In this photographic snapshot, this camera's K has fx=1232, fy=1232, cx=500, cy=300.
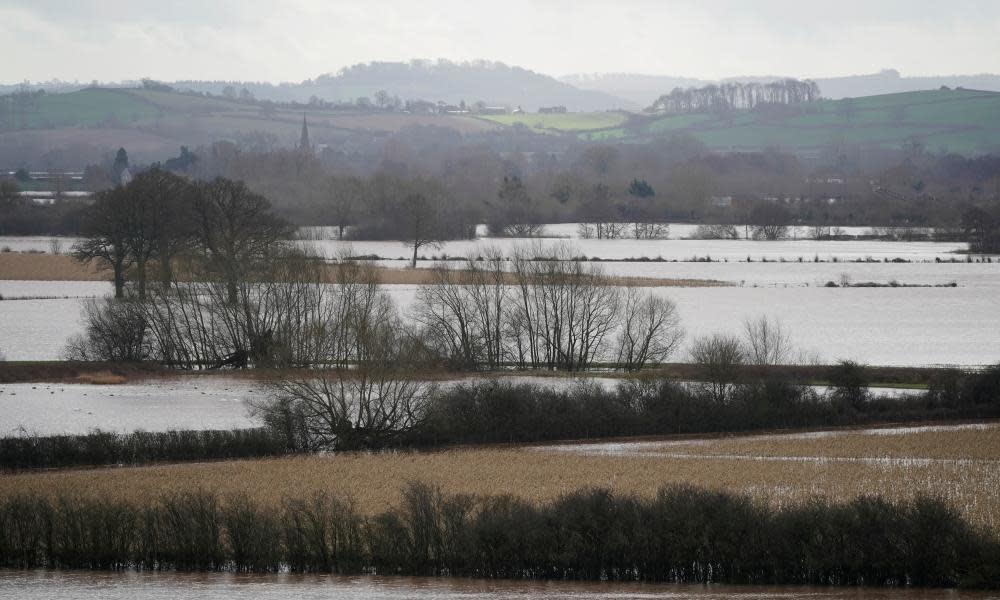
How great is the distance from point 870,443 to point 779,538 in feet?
44.0

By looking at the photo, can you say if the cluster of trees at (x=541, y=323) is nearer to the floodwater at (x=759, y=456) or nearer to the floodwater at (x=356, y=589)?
the floodwater at (x=759, y=456)

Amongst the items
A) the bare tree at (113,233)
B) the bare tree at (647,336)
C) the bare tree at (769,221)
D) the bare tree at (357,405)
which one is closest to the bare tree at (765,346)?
the bare tree at (647,336)

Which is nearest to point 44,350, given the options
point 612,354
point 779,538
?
point 612,354

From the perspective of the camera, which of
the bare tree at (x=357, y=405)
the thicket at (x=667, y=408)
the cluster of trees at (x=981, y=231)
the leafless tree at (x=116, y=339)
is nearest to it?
the bare tree at (x=357, y=405)

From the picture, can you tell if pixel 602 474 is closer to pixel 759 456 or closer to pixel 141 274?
pixel 759 456

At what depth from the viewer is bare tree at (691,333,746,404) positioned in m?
41.7

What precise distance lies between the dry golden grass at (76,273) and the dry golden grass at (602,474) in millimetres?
37138

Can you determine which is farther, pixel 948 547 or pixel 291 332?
pixel 291 332

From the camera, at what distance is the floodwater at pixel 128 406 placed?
38.5 metres

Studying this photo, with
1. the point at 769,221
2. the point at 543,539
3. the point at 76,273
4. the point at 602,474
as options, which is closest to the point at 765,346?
the point at 602,474

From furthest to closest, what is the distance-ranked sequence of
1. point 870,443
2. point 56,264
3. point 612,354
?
point 56,264
point 612,354
point 870,443

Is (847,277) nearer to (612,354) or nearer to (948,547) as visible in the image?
(612,354)

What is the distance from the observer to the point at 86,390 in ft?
150

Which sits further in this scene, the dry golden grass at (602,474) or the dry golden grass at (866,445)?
the dry golden grass at (866,445)
